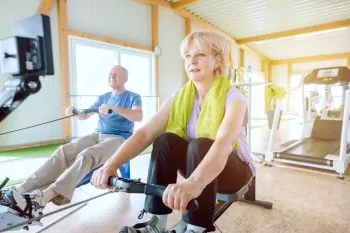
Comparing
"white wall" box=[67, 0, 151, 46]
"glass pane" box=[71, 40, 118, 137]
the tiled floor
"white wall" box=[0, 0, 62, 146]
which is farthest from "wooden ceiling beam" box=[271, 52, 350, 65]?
"white wall" box=[0, 0, 62, 146]

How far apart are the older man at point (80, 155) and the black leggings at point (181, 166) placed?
2.19 feet

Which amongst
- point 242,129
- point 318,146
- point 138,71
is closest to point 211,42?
point 242,129

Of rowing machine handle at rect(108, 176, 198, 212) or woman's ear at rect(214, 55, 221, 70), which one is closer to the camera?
rowing machine handle at rect(108, 176, 198, 212)

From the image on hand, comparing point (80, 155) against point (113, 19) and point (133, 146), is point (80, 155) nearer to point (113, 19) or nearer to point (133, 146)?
point (133, 146)

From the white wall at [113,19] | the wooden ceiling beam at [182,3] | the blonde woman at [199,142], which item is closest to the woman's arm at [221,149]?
the blonde woman at [199,142]

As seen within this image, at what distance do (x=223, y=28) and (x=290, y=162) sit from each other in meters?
6.87

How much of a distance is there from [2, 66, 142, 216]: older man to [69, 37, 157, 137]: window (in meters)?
3.10

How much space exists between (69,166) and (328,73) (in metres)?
3.27

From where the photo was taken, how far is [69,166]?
184 cm

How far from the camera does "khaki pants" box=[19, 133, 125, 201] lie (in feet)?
5.15

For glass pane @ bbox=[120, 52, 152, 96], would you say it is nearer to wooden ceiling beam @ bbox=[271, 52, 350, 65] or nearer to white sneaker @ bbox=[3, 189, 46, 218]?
white sneaker @ bbox=[3, 189, 46, 218]

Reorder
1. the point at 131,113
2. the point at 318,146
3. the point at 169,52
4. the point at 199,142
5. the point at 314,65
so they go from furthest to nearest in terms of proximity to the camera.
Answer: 1. the point at 314,65
2. the point at 169,52
3. the point at 318,146
4. the point at 131,113
5. the point at 199,142

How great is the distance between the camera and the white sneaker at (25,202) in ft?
4.21

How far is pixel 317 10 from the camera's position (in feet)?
24.4
